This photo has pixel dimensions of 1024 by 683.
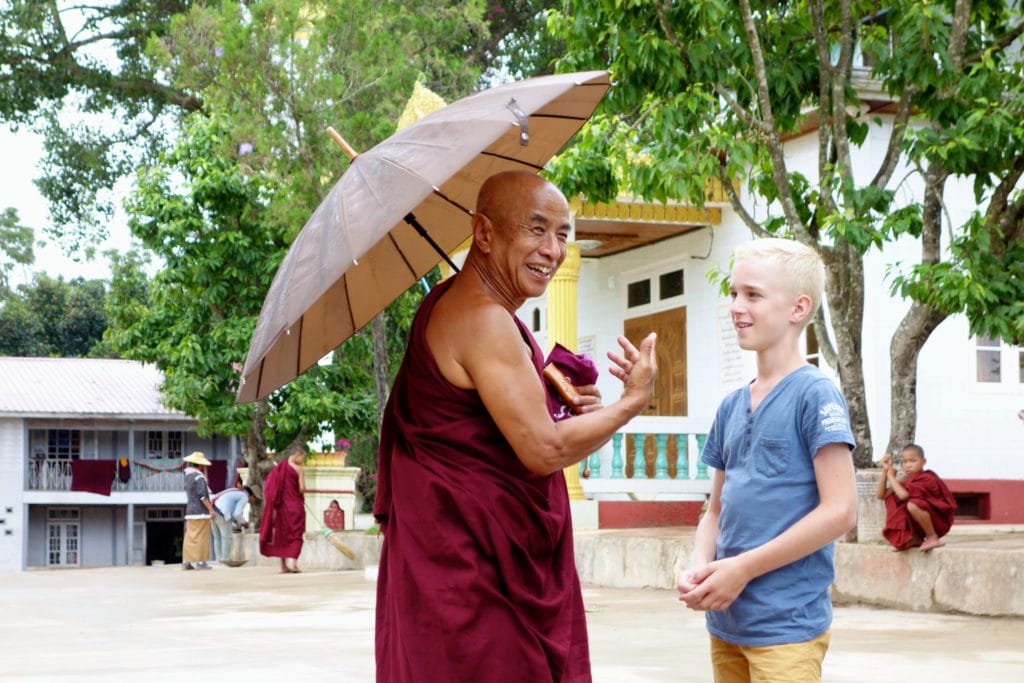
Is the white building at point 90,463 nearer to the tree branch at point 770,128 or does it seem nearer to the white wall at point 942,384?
the white wall at point 942,384

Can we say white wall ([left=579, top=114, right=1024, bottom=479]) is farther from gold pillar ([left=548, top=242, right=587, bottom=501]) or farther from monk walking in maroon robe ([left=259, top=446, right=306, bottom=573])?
monk walking in maroon robe ([left=259, top=446, right=306, bottom=573])

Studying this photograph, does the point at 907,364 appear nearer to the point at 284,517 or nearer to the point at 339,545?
the point at 339,545

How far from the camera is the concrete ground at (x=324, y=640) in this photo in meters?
7.24

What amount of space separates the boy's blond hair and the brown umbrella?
0.59 meters

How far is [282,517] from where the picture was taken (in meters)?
18.0

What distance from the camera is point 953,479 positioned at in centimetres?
1555

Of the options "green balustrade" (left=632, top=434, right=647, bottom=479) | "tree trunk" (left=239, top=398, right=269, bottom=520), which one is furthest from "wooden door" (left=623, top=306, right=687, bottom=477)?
"tree trunk" (left=239, top=398, right=269, bottom=520)

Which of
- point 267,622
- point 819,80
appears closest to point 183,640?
point 267,622

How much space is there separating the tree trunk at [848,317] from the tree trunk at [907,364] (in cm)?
26

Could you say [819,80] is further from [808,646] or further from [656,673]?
[808,646]

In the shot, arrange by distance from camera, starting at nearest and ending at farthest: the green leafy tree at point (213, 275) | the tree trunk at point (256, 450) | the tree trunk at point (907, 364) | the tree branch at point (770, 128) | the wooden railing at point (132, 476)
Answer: the tree branch at point (770, 128)
the tree trunk at point (907, 364)
the green leafy tree at point (213, 275)
the tree trunk at point (256, 450)
the wooden railing at point (132, 476)

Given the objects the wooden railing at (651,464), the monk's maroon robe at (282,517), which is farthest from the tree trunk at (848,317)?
the monk's maroon robe at (282,517)

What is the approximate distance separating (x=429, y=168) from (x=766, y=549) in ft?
3.76

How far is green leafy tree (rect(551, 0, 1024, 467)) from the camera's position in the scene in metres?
9.70
